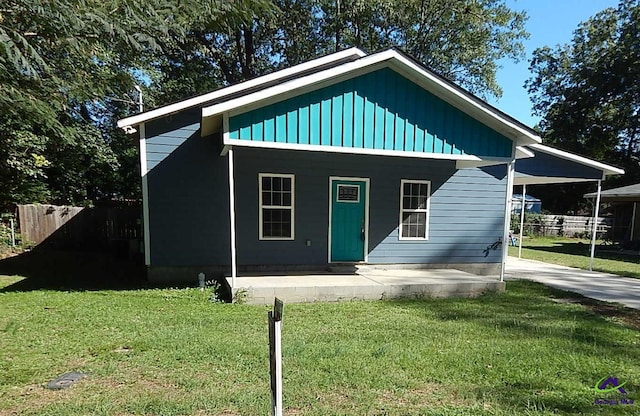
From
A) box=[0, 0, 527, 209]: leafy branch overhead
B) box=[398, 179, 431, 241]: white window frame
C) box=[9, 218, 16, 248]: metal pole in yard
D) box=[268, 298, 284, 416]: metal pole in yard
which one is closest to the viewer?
box=[268, 298, 284, 416]: metal pole in yard

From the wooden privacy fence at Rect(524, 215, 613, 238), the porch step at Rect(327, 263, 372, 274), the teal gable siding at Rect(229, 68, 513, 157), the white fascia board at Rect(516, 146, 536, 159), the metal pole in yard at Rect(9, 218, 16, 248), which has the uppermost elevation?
the teal gable siding at Rect(229, 68, 513, 157)

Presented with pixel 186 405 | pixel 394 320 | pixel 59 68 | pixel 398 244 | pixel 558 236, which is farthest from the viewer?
pixel 558 236

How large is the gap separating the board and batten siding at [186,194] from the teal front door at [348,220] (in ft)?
8.05

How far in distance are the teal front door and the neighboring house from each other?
0.08 ft

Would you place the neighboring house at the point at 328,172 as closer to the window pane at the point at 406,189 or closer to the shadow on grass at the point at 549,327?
the window pane at the point at 406,189

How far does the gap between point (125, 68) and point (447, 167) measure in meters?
11.5

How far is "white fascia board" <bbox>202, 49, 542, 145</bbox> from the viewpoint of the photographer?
5.33m

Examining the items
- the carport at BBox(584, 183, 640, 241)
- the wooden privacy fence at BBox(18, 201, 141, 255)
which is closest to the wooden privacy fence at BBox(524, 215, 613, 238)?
the carport at BBox(584, 183, 640, 241)

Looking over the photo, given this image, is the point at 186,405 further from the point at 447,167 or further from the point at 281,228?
the point at 447,167

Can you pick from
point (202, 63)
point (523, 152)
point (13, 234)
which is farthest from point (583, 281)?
point (202, 63)

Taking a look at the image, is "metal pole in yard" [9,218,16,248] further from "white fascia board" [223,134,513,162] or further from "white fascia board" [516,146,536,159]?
"white fascia board" [516,146,536,159]

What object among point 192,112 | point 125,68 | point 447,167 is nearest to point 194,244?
point 192,112

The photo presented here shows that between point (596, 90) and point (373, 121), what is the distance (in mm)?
28920

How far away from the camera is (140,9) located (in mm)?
3875
